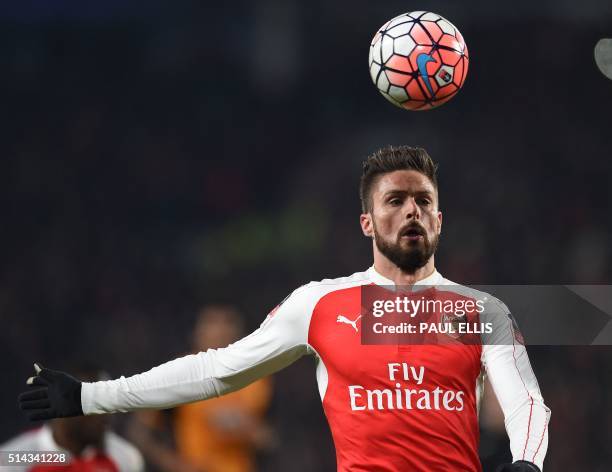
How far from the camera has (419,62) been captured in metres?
5.58

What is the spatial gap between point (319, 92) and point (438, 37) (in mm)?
10237

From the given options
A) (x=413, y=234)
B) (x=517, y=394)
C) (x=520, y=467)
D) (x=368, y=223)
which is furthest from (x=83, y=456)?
(x=520, y=467)

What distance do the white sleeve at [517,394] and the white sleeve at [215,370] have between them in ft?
2.50

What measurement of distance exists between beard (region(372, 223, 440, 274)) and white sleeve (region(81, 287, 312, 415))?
0.37m

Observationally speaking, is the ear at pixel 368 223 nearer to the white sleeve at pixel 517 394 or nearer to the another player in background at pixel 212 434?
the white sleeve at pixel 517 394

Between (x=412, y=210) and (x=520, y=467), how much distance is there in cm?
108

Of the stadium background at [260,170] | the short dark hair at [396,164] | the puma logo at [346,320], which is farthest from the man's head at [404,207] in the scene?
the stadium background at [260,170]

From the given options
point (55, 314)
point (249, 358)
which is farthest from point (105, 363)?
point (249, 358)

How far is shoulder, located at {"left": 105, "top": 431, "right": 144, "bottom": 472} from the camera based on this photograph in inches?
250

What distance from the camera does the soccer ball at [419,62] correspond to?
18.3ft

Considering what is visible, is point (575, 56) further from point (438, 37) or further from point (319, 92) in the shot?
point (438, 37)

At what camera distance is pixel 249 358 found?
180 inches

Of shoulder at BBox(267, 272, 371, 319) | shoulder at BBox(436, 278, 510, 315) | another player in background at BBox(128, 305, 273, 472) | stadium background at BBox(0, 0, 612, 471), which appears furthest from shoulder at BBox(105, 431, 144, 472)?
stadium background at BBox(0, 0, 612, 471)

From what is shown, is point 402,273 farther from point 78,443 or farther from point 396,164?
point 78,443
